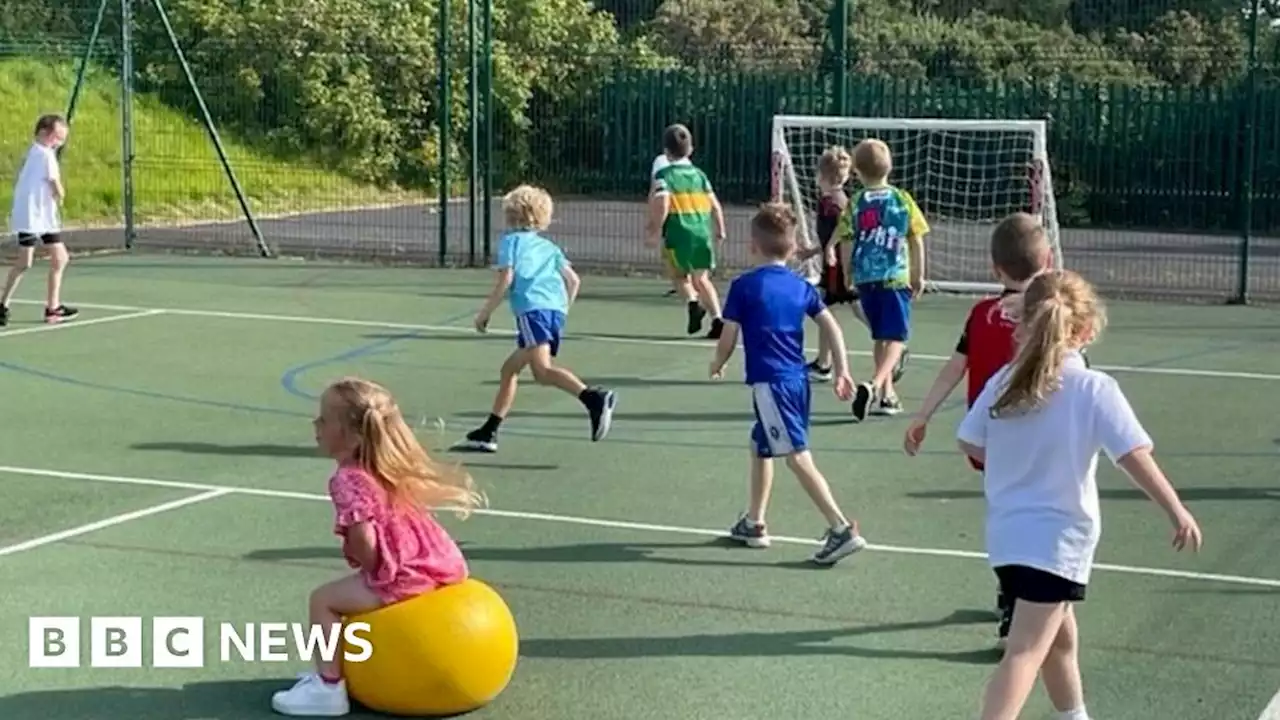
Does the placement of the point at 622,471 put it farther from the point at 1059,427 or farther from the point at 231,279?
the point at 231,279

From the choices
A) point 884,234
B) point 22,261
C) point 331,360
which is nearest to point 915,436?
point 884,234

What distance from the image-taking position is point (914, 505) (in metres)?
9.39

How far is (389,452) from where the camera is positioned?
608 cm

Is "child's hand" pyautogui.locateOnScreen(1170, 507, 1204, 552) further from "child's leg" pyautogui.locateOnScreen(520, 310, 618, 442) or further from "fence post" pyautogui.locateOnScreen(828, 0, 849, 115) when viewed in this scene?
"fence post" pyautogui.locateOnScreen(828, 0, 849, 115)

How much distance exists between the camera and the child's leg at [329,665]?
6102 mm

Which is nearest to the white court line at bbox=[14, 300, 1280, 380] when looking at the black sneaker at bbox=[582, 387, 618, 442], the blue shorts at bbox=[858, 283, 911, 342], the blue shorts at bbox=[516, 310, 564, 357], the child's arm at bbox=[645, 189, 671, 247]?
the child's arm at bbox=[645, 189, 671, 247]

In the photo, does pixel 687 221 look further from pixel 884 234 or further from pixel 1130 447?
pixel 1130 447

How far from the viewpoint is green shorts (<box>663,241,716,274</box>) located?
15320mm

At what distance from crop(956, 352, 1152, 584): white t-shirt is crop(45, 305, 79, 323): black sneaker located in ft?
38.0

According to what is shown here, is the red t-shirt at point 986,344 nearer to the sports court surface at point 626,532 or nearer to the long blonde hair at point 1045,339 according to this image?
the sports court surface at point 626,532

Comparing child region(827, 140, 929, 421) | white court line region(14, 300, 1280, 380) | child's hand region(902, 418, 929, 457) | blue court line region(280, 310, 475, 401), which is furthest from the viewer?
white court line region(14, 300, 1280, 380)

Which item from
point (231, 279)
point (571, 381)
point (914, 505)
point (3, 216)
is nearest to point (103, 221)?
point (3, 216)

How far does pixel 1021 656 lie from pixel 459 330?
10.5 m

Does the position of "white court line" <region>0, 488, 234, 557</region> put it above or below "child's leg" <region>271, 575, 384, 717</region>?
below
